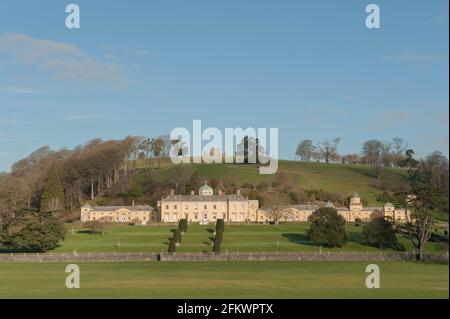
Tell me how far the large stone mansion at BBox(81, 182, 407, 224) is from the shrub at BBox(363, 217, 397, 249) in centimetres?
3361

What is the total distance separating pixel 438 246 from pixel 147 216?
1906 inches

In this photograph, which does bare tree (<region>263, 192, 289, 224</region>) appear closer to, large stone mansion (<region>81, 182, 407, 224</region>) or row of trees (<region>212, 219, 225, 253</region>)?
large stone mansion (<region>81, 182, 407, 224</region>)

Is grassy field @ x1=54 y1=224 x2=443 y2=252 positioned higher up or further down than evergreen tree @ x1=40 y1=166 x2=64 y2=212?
further down

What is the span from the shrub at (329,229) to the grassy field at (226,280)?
15.1m

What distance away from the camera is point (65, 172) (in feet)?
360

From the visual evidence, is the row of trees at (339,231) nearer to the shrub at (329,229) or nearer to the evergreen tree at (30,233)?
the shrub at (329,229)

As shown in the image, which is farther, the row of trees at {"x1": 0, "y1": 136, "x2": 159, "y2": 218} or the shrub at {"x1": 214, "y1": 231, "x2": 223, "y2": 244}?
the row of trees at {"x1": 0, "y1": 136, "x2": 159, "y2": 218}

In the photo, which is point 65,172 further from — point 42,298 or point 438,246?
point 42,298

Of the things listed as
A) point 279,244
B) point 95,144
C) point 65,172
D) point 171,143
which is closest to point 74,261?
point 279,244

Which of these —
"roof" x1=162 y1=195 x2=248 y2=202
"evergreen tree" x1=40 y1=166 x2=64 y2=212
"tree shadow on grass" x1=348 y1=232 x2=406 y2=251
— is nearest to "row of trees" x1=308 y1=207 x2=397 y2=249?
"tree shadow on grass" x1=348 y1=232 x2=406 y2=251

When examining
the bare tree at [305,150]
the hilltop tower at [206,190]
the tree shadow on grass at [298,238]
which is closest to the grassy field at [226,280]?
the tree shadow on grass at [298,238]

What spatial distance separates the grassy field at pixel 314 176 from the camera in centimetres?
11944

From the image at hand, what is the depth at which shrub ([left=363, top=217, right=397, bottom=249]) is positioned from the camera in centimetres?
6050

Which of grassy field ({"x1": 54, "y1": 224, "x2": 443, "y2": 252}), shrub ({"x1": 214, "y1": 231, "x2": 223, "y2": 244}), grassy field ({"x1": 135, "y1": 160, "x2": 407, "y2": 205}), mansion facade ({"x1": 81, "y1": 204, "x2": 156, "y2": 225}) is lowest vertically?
grassy field ({"x1": 54, "y1": 224, "x2": 443, "y2": 252})
